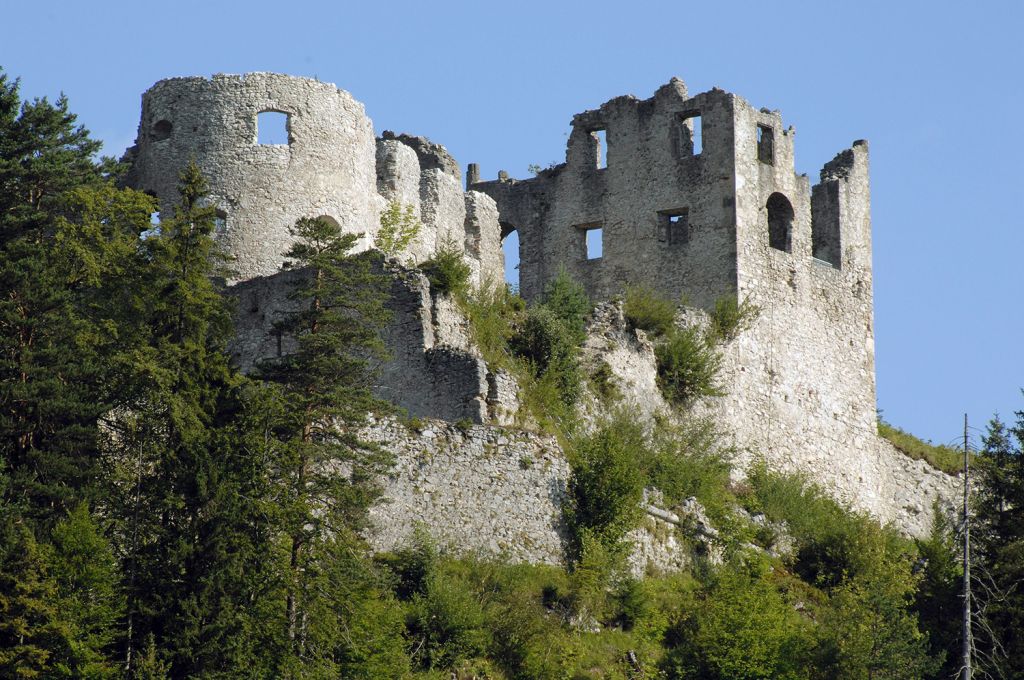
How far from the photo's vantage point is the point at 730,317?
43.8 m

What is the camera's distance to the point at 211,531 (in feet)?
101

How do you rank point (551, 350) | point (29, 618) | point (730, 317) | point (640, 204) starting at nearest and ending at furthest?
1. point (29, 618)
2. point (551, 350)
3. point (730, 317)
4. point (640, 204)

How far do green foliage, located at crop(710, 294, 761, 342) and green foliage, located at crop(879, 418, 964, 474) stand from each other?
5.88m

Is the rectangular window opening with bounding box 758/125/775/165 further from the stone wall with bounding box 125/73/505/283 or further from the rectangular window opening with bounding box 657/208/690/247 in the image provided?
the stone wall with bounding box 125/73/505/283

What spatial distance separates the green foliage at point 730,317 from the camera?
43562mm

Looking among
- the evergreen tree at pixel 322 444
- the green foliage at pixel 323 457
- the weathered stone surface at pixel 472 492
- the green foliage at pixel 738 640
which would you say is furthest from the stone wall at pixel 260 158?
the green foliage at pixel 738 640

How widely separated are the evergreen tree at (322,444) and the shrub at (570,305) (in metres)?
5.88

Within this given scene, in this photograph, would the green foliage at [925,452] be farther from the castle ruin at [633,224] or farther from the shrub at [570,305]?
the shrub at [570,305]

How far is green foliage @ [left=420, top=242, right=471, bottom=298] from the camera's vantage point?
3756cm

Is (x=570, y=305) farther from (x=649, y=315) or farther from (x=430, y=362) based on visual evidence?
(x=430, y=362)

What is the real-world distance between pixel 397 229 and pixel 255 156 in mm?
3094

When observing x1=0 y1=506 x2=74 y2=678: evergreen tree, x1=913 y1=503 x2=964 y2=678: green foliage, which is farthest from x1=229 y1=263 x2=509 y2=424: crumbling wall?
x1=913 y1=503 x2=964 y2=678: green foliage

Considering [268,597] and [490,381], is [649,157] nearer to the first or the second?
[490,381]

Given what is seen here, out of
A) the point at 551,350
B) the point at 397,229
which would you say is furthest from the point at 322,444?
the point at 397,229
